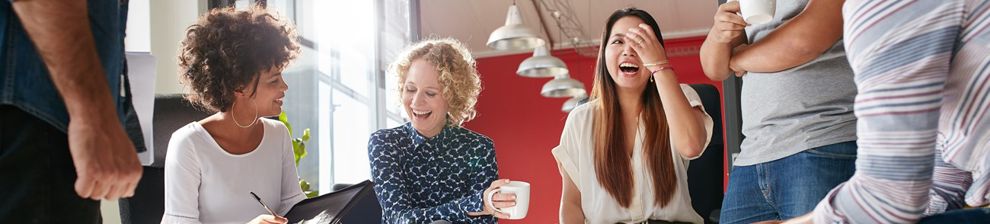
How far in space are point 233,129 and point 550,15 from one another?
713 cm

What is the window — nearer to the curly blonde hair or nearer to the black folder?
the curly blonde hair

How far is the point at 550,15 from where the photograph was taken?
29.7 ft

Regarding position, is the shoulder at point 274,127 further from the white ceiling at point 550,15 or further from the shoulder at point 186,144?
the white ceiling at point 550,15

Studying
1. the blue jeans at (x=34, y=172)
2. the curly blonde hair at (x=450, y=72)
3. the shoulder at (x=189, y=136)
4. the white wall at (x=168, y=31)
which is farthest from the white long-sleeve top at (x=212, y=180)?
the white wall at (x=168, y=31)

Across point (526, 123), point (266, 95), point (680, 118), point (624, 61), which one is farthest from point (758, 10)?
point (526, 123)

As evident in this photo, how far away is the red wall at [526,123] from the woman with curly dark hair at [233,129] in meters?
7.57

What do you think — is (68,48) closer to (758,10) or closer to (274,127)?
(758,10)

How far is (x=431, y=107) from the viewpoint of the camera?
8.11 feet

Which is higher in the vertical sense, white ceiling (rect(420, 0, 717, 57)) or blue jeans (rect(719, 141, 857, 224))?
white ceiling (rect(420, 0, 717, 57))

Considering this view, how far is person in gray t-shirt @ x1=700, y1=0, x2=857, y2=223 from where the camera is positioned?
129cm

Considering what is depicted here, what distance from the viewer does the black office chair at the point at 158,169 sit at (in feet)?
6.64

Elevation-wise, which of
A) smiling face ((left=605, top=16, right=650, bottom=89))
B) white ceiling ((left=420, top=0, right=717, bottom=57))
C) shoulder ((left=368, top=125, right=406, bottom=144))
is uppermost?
white ceiling ((left=420, top=0, right=717, bottom=57))

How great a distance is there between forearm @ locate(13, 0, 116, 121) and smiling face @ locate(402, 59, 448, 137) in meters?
1.51

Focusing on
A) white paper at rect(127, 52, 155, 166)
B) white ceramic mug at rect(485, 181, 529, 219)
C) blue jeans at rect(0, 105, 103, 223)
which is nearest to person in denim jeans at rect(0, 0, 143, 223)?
blue jeans at rect(0, 105, 103, 223)
